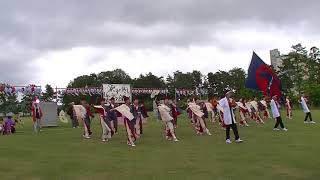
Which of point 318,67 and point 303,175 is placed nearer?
point 303,175

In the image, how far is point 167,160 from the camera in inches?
526

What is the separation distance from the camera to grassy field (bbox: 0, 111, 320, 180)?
11.0 meters

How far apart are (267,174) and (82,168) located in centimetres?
476

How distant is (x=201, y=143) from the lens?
59.4ft

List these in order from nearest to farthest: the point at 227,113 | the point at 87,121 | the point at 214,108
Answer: the point at 227,113 → the point at 87,121 → the point at 214,108

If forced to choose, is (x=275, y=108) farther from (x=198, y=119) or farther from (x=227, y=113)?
(x=227, y=113)

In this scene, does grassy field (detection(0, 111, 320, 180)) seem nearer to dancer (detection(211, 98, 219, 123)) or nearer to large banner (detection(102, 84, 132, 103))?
dancer (detection(211, 98, 219, 123))

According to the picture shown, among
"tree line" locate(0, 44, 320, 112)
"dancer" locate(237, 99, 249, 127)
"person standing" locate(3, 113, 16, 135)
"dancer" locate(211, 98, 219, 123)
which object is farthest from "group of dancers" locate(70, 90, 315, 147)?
"tree line" locate(0, 44, 320, 112)

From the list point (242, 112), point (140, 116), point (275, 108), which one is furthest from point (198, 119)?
point (242, 112)

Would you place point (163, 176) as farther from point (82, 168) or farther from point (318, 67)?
point (318, 67)

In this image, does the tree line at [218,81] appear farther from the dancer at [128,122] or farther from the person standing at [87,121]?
the dancer at [128,122]

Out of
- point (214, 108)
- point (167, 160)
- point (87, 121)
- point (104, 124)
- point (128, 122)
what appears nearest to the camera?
point (167, 160)

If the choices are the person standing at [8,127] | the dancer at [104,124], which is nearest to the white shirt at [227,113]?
the dancer at [104,124]

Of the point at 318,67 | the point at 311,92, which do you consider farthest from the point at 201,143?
the point at 318,67
